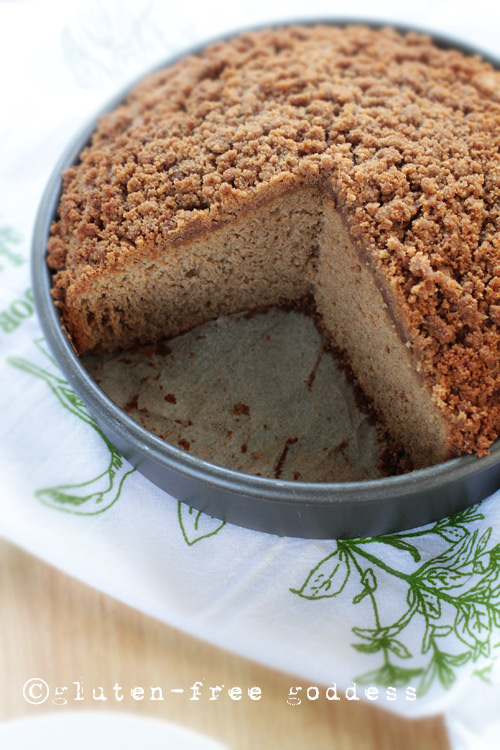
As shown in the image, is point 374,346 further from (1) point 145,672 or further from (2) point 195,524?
(1) point 145,672

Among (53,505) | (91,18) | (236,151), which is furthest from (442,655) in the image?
(91,18)

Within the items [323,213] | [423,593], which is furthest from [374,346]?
[423,593]

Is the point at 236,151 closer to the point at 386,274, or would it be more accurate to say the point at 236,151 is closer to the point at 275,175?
the point at 275,175

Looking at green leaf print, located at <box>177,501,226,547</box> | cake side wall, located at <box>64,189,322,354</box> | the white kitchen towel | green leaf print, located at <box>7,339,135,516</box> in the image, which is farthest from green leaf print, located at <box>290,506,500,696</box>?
cake side wall, located at <box>64,189,322,354</box>

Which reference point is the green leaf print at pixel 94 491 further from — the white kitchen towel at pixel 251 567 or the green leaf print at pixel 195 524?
the green leaf print at pixel 195 524

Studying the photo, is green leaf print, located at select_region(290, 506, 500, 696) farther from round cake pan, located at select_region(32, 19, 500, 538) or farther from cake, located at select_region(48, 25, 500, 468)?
cake, located at select_region(48, 25, 500, 468)

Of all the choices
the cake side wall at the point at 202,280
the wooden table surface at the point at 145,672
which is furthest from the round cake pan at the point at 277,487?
the wooden table surface at the point at 145,672
